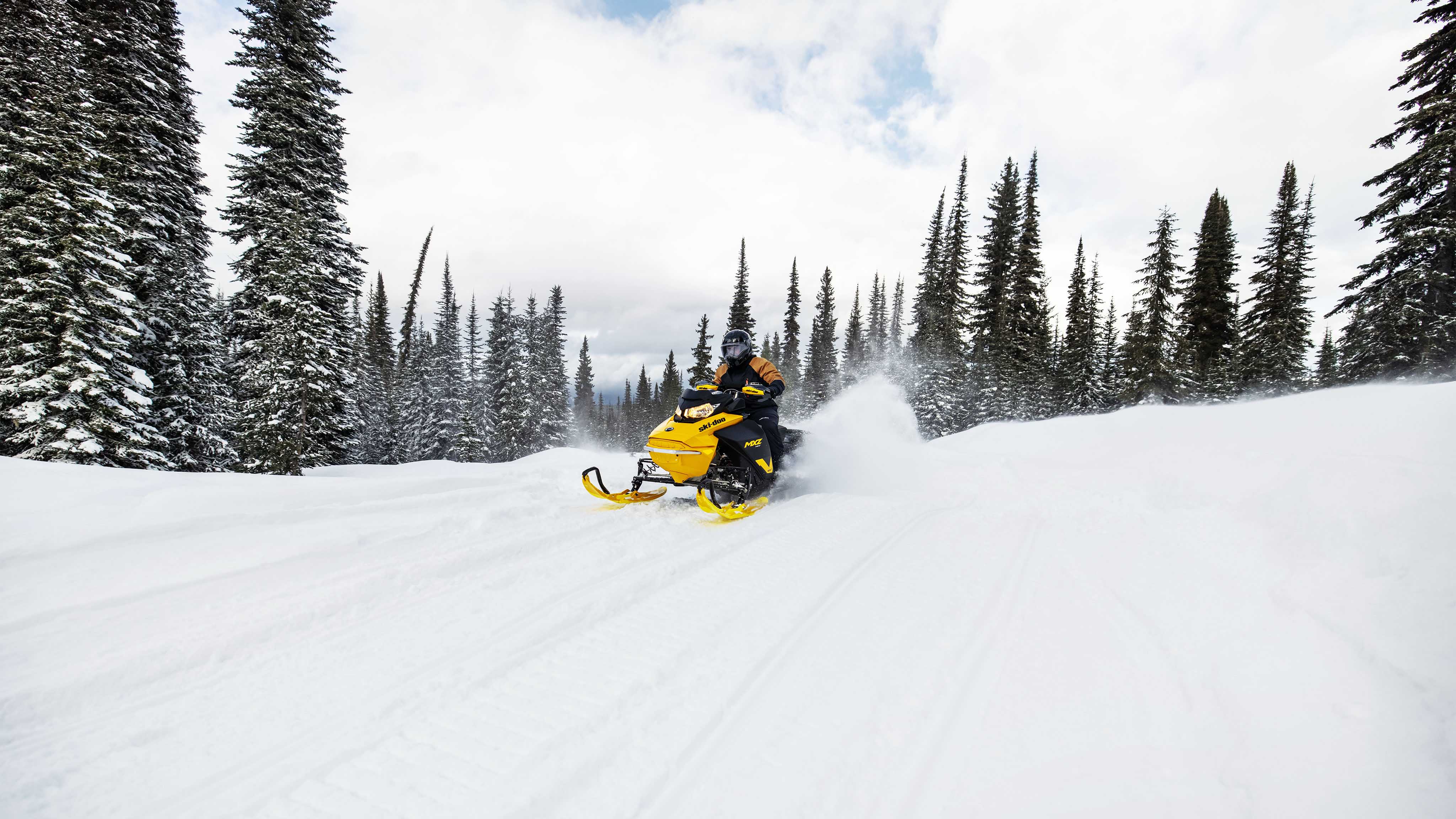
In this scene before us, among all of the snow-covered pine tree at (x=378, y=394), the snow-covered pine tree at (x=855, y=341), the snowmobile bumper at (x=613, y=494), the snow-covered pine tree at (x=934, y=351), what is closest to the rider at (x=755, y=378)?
the snowmobile bumper at (x=613, y=494)

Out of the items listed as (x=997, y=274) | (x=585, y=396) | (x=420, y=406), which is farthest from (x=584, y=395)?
(x=997, y=274)

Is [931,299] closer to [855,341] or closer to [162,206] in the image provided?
[855,341]

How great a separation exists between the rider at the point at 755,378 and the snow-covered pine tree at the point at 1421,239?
57.2 ft

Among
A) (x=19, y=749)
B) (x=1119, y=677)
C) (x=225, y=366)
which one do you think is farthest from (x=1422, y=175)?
(x=225, y=366)

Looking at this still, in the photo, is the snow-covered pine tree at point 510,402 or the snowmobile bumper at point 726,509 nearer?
the snowmobile bumper at point 726,509

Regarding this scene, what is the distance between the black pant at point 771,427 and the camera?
23.8 ft

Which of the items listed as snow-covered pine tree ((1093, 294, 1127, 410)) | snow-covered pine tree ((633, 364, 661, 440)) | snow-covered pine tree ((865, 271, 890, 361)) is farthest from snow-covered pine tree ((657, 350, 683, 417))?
snow-covered pine tree ((1093, 294, 1127, 410))

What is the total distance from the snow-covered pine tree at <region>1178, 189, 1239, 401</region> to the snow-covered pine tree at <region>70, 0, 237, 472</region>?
4206 centimetres

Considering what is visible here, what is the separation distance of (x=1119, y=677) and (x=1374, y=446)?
4045 mm

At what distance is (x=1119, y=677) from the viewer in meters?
2.55

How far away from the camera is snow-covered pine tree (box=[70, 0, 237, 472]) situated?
44.3 ft

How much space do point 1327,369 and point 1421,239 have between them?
12.2 meters

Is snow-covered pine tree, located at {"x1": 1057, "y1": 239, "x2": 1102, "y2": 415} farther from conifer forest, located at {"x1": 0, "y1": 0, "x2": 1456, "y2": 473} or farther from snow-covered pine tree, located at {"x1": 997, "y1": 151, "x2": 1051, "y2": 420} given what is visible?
conifer forest, located at {"x1": 0, "y1": 0, "x2": 1456, "y2": 473}

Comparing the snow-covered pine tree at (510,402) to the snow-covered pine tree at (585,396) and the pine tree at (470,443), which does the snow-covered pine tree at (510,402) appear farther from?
the snow-covered pine tree at (585,396)
